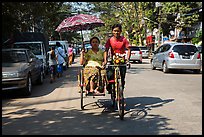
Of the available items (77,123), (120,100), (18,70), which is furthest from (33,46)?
(77,123)

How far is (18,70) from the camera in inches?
363

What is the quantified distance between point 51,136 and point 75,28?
5.34m

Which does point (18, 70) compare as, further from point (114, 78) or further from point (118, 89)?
point (118, 89)

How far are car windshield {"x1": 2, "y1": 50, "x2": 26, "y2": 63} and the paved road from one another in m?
1.14

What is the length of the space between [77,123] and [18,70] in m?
3.82

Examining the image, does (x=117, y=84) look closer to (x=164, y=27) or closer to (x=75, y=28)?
(x=75, y=28)

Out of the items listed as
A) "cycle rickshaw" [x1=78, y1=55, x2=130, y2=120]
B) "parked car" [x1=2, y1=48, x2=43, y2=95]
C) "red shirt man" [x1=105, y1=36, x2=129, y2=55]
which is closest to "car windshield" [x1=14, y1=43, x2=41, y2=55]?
"parked car" [x1=2, y1=48, x2=43, y2=95]

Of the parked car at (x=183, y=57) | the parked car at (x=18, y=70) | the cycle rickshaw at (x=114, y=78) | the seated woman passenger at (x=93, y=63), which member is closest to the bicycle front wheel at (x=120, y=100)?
the cycle rickshaw at (x=114, y=78)

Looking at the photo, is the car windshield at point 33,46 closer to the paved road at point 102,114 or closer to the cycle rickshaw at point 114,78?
the paved road at point 102,114

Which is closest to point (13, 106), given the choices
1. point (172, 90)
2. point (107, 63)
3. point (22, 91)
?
point (22, 91)

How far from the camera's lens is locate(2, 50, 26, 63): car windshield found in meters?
10.4

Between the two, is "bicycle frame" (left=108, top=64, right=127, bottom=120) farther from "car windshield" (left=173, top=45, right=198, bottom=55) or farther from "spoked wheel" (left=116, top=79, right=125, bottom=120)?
"car windshield" (left=173, top=45, right=198, bottom=55)

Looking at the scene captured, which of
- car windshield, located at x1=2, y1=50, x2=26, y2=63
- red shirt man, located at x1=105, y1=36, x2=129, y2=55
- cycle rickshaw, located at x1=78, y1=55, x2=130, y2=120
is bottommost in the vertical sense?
cycle rickshaw, located at x1=78, y1=55, x2=130, y2=120

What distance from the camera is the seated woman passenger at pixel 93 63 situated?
706cm
